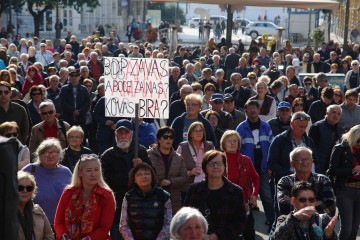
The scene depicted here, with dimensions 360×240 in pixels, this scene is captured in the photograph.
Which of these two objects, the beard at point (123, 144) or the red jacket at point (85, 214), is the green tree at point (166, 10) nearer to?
the beard at point (123, 144)

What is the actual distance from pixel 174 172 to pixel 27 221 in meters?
2.41

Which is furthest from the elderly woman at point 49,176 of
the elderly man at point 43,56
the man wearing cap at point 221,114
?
the elderly man at point 43,56

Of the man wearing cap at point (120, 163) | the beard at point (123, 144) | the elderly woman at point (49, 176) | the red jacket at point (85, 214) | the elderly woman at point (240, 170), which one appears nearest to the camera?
the red jacket at point (85, 214)

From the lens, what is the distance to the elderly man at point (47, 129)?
9609mm

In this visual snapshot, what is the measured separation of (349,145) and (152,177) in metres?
2.15

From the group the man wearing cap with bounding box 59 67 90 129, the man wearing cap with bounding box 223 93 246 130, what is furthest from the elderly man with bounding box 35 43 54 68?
the man wearing cap with bounding box 223 93 246 130

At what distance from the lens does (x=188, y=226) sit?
203 inches

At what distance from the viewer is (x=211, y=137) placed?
9680 mm

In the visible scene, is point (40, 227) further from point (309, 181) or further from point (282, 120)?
point (282, 120)

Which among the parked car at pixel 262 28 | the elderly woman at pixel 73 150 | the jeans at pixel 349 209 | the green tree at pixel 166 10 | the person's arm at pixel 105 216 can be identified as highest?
the green tree at pixel 166 10

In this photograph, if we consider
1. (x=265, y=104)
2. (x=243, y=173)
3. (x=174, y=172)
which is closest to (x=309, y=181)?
(x=243, y=173)

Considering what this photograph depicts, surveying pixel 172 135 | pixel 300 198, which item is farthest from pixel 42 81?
pixel 300 198

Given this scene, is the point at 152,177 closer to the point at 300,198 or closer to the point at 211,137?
the point at 300,198

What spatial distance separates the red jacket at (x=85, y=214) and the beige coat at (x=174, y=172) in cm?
151
